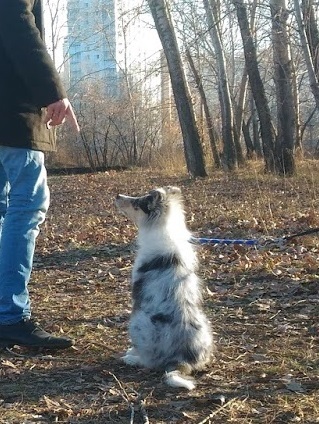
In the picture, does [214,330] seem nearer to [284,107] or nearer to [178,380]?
[178,380]

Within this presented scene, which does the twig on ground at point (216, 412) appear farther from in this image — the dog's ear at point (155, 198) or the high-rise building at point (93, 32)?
the high-rise building at point (93, 32)

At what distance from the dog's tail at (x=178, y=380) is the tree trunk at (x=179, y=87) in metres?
14.5

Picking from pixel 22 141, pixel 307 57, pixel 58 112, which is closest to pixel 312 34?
pixel 307 57

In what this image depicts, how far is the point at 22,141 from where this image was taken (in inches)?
159

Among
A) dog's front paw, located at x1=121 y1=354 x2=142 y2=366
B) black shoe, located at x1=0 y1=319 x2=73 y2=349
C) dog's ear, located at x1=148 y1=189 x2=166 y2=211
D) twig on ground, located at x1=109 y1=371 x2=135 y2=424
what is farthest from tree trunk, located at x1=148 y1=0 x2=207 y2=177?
twig on ground, located at x1=109 y1=371 x2=135 y2=424

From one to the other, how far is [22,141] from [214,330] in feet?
6.46

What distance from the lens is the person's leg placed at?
4.09 m

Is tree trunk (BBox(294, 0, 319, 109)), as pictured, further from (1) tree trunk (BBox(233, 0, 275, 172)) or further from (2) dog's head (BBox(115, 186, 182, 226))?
(2) dog's head (BBox(115, 186, 182, 226))

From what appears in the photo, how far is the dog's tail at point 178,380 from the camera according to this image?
136 inches

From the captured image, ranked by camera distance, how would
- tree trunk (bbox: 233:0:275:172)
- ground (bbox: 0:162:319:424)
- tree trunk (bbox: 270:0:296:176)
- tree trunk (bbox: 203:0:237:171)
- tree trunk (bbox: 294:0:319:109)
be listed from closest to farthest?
ground (bbox: 0:162:319:424) → tree trunk (bbox: 294:0:319:109) → tree trunk (bbox: 270:0:296:176) → tree trunk (bbox: 233:0:275:172) → tree trunk (bbox: 203:0:237:171)

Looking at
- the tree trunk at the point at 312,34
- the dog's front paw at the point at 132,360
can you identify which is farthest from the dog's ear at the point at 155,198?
the tree trunk at the point at 312,34

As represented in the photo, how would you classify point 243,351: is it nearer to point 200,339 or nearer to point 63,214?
point 200,339

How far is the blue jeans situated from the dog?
28.9 inches

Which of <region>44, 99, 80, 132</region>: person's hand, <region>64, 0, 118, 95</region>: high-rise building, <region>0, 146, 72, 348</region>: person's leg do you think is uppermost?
<region>64, 0, 118, 95</region>: high-rise building
